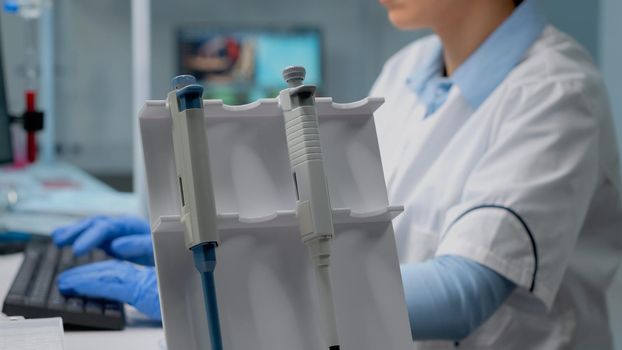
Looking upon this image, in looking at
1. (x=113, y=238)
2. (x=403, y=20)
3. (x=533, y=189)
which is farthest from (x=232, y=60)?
(x=533, y=189)

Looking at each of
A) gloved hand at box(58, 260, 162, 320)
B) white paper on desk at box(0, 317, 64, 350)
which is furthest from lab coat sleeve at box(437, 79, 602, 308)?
white paper on desk at box(0, 317, 64, 350)

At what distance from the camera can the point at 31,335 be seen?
2.47 ft

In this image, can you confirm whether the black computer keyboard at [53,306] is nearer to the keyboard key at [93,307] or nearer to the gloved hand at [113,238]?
the keyboard key at [93,307]

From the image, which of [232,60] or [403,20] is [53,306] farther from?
[232,60]

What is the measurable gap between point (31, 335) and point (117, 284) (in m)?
0.20

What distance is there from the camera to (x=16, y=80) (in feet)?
12.1

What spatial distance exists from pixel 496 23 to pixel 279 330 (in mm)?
969

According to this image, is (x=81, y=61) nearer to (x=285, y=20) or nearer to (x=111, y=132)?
(x=111, y=132)

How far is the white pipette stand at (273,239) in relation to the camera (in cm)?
62

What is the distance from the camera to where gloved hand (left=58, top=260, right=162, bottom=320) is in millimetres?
940

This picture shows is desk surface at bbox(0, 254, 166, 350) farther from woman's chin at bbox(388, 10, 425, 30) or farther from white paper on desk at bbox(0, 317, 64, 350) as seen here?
woman's chin at bbox(388, 10, 425, 30)

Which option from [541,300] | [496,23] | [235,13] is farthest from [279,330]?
[235,13]

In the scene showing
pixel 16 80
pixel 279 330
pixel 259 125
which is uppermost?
pixel 16 80

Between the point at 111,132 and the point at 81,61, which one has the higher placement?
the point at 81,61
